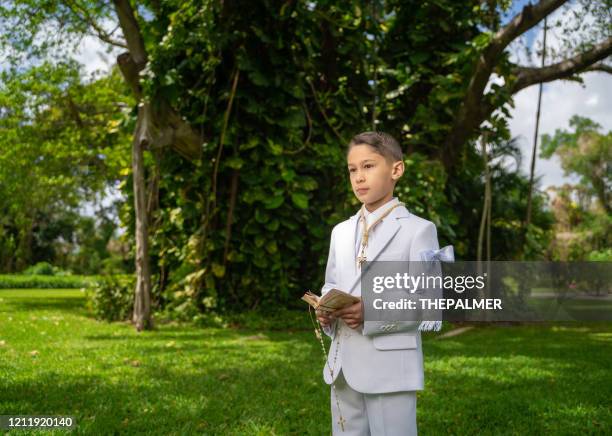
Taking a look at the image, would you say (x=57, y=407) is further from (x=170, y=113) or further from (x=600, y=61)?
(x=600, y=61)

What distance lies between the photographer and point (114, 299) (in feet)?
30.3

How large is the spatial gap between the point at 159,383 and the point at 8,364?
1653mm

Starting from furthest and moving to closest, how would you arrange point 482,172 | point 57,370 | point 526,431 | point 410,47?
point 482,172, point 410,47, point 57,370, point 526,431

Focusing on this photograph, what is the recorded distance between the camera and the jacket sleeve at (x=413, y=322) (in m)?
1.88

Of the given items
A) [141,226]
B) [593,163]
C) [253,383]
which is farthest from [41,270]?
[593,163]

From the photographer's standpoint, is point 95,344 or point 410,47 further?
point 410,47

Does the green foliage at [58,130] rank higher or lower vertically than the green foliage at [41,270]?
higher

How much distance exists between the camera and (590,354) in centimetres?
652

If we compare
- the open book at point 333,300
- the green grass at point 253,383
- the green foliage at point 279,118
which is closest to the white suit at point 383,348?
the open book at point 333,300

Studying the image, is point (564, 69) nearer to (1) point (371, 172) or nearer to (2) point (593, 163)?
(1) point (371, 172)

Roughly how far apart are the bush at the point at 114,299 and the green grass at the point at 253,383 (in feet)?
4.98

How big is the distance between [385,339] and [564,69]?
7982mm

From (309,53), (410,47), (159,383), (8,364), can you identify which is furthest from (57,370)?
(410,47)

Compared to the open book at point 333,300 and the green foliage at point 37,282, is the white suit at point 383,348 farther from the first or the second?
the green foliage at point 37,282
